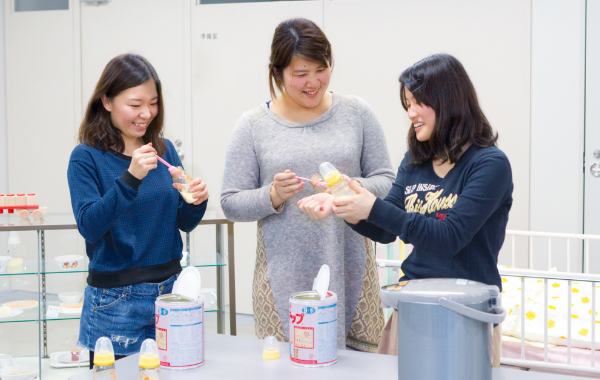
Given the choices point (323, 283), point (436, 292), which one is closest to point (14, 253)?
point (323, 283)

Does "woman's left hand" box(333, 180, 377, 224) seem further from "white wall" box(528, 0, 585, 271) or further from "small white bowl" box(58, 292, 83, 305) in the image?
"white wall" box(528, 0, 585, 271)

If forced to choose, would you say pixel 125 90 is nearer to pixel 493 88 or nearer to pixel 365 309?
pixel 365 309

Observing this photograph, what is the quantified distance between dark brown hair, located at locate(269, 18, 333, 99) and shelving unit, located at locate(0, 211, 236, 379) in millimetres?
748

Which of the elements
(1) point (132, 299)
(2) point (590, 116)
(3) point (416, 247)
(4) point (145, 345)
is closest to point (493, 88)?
(2) point (590, 116)

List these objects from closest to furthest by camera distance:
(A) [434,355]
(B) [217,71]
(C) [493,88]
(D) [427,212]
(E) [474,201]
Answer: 1. (A) [434,355]
2. (E) [474,201]
3. (D) [427,212]
4. (C) [493,88]
5. (B) [217,71]

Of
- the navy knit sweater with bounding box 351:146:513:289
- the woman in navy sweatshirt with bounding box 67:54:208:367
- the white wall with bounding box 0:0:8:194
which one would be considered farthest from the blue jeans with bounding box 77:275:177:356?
the white wall with bounding box 0:0:8:194

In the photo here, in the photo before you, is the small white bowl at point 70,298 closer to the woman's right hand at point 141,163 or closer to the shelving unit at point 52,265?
the shelving unit at point 52,265

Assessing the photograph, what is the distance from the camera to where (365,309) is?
1.56 meters

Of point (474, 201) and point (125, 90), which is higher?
point (125, 90)

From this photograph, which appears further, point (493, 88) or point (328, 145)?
point (493, 88)

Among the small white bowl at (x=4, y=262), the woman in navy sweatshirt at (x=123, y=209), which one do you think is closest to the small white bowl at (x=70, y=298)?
the small white bowl at (x=4, y=262)

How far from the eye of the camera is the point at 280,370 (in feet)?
3.61

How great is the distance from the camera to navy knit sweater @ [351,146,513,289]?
1.18 metres

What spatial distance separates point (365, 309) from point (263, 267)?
316 millimetres
